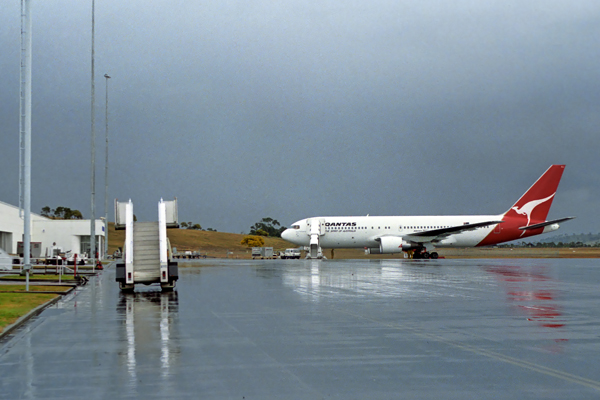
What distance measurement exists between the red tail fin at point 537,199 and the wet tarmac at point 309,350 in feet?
130

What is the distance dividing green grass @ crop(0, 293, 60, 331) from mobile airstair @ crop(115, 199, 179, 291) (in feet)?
8.78

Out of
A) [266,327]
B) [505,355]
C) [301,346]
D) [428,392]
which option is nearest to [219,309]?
Result: [266,327]

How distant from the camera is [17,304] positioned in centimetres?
1652

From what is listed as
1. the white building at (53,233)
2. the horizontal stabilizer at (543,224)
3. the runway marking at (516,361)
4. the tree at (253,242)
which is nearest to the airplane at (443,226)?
the horizontal stabilizer at (543,224)

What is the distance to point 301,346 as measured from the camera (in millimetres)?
9805

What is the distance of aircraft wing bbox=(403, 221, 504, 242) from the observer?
51750 millimetres

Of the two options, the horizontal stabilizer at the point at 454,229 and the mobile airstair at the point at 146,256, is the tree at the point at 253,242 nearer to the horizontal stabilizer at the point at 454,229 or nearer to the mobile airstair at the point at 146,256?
the horizontal stabilizer at the point at 454,229

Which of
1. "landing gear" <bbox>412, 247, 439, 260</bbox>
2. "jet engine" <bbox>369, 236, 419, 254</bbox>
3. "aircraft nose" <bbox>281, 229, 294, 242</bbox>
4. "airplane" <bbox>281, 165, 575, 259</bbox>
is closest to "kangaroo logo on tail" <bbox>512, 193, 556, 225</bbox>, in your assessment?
"airplane" <bbox>281, 165, 575, 259</bbox>

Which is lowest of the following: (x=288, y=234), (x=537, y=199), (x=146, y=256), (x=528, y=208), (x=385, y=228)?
(x=146, y=256)

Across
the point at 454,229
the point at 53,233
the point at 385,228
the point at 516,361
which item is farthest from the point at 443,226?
the point at 516,361

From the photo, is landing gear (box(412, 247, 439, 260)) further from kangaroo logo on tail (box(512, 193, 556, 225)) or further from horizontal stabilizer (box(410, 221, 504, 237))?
kangaroo logo on tail (box(512, 193, 556, 225))

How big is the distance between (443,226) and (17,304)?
4366 centimetres

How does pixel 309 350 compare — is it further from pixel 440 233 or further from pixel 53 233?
pixel 53 233

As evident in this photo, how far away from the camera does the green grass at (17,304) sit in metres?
13.2
